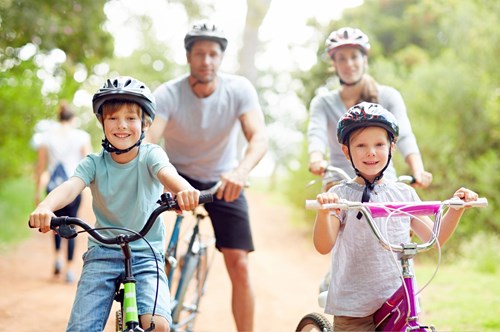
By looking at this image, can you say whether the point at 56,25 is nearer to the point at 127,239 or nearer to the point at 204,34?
the point at 204,34

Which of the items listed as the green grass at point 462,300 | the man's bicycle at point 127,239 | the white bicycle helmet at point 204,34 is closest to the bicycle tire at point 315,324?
the man's bicycle at point 127,239

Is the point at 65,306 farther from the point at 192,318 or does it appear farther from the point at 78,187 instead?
the point at 78,187

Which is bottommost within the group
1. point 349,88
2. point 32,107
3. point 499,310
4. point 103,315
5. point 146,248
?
point 499,310

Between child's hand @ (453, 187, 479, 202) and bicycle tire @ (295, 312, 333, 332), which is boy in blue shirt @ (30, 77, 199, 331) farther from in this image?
child's hand @ (453, 187, 479, 202)

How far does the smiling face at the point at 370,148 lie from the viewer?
151 inches

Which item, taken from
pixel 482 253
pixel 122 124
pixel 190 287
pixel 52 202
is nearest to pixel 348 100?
pixel 190 287

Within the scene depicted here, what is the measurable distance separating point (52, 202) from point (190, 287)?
2778 millimetres

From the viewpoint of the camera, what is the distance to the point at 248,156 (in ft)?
17.0

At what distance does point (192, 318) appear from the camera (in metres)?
6.09

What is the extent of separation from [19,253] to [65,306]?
5.11m

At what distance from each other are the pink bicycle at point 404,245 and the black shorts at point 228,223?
2.17 m

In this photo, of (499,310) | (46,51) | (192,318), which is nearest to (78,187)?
(192,318)

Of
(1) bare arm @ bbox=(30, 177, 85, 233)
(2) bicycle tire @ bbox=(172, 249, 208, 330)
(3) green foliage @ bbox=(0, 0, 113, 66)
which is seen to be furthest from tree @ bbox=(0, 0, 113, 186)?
(1) bare arm @ bbox=(30, 177, 85, 233)

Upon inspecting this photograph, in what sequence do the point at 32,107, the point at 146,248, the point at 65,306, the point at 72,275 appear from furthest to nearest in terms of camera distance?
1. the point at 32,107
2. the point at 72,275
3. the point at 65,306
4. the point at 146,248
